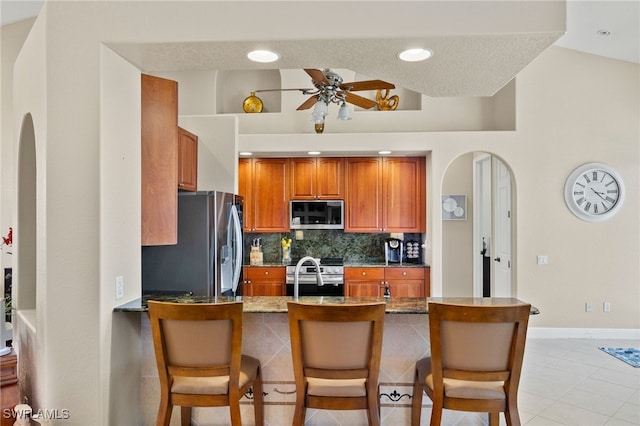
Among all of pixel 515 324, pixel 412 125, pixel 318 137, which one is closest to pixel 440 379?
pixel 515 324

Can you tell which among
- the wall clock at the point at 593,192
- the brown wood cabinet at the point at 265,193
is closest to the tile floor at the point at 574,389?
the wall clock at the point at 593,192

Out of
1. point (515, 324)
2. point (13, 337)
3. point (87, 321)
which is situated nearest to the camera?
point (515, 324)

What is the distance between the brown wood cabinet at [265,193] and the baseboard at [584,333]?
351 centimetres

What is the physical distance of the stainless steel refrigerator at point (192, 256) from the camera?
3160 millimetres

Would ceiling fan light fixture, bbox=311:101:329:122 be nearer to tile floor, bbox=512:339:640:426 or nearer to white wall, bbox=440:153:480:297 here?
tile floor, bbox=512:339:640:426

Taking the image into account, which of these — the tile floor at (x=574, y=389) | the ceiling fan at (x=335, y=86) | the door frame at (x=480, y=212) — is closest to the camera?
the tile floor at (x=574, y=389)

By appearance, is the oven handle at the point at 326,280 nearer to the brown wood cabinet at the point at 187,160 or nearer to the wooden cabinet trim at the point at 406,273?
the wooden cabinet trim at the point at 406,273

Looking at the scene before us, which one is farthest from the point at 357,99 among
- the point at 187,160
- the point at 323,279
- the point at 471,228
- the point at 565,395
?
the point at 471,228

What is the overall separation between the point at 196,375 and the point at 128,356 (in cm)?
A: 59

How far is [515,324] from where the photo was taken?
71.8 inches

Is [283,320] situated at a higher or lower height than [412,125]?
lower

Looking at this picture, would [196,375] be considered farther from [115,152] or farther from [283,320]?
[115,152]

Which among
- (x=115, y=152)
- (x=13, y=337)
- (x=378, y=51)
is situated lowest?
(x=13, y=337)

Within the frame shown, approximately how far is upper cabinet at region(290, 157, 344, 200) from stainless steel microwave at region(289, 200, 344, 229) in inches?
2.8
